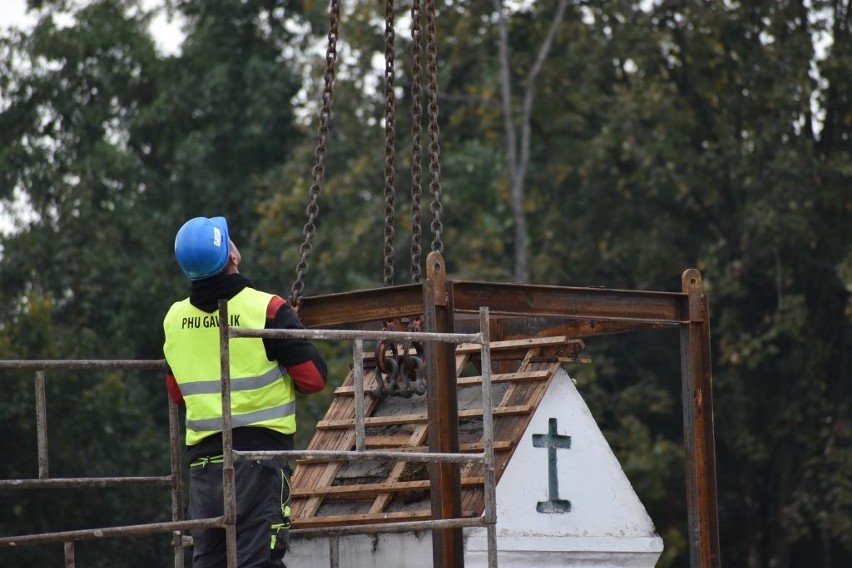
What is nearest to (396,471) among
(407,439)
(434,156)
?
(407,439)

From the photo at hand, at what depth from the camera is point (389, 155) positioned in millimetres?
8586

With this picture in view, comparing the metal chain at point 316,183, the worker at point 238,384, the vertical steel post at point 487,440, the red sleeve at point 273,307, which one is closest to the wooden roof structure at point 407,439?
the metal chain at point 316,183

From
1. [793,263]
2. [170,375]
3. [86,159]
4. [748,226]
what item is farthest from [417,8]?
[86,159]

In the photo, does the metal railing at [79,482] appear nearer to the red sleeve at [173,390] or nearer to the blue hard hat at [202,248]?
the red sleeve at [173,390]

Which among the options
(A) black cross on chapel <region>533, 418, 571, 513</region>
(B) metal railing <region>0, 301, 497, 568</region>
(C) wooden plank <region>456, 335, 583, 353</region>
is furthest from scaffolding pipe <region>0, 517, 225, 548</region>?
(C) wooden plank <region>456, 335, 583, 353</region>

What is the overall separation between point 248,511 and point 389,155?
263 centimetres

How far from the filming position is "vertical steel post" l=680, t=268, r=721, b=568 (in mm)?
8242

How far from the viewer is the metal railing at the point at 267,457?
6.02 meters

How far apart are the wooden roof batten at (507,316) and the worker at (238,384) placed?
2.81 feet

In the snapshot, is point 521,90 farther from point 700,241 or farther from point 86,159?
point 86,159

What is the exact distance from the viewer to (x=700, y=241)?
25.4 m

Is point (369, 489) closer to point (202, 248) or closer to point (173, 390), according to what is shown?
point (173, 390)

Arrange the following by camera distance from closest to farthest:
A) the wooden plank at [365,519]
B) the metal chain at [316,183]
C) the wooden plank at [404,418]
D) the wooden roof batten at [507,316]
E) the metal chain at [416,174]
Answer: the wooden roof batten at [507,316] < the wooden plank at [365,519] < the wooden plank at [404,418] < the metal chain at [316,183] < the metal chain at [416,174]

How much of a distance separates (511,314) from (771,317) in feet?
55.5
